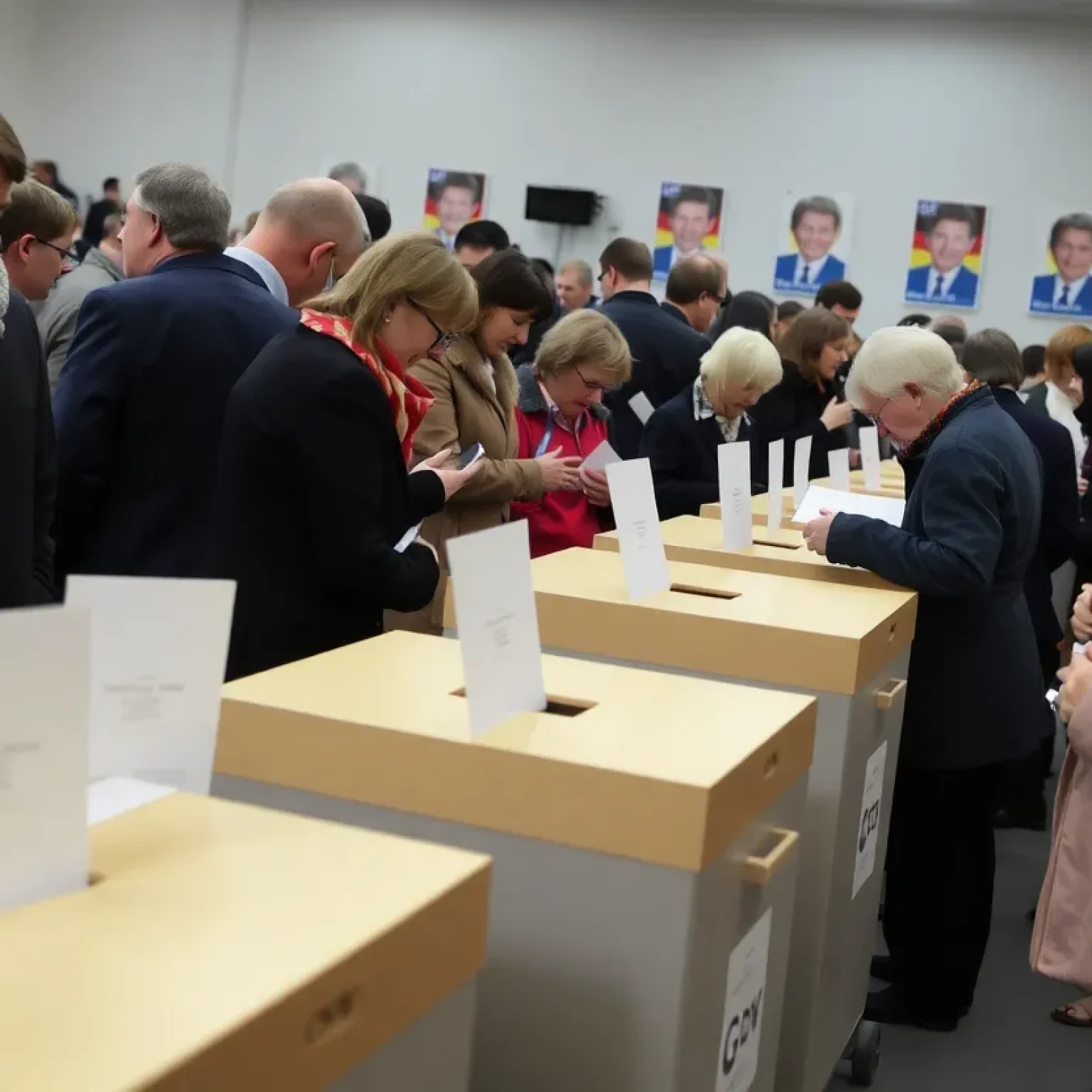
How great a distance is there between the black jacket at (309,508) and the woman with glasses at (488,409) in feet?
2.93

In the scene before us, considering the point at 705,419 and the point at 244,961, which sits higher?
the point at 705,419

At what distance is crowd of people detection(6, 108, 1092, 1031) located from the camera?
1.94m

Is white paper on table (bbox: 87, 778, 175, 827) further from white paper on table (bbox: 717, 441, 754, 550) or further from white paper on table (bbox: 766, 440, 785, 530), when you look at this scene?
white paper on table (bbox: 766, 440, 785, 530)

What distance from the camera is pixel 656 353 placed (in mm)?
4551

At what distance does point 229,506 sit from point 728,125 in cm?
892

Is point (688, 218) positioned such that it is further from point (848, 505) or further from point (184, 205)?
point (184, 205)

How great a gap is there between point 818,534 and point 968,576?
0.86 ft

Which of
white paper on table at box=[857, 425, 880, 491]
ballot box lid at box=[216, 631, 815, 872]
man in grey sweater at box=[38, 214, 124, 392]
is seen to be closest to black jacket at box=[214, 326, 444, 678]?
ballot box lid at box=[216, 631, 815, 872]

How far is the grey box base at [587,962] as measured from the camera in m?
1.30

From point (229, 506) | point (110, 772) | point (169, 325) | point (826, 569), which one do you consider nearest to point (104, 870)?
point (110, 772)

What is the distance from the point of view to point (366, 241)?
2799mm

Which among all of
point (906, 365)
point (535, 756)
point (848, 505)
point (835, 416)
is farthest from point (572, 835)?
point (835, 416)

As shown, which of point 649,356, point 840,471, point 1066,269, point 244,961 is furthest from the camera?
point 1066,269

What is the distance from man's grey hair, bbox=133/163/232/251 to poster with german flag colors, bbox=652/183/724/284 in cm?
800
